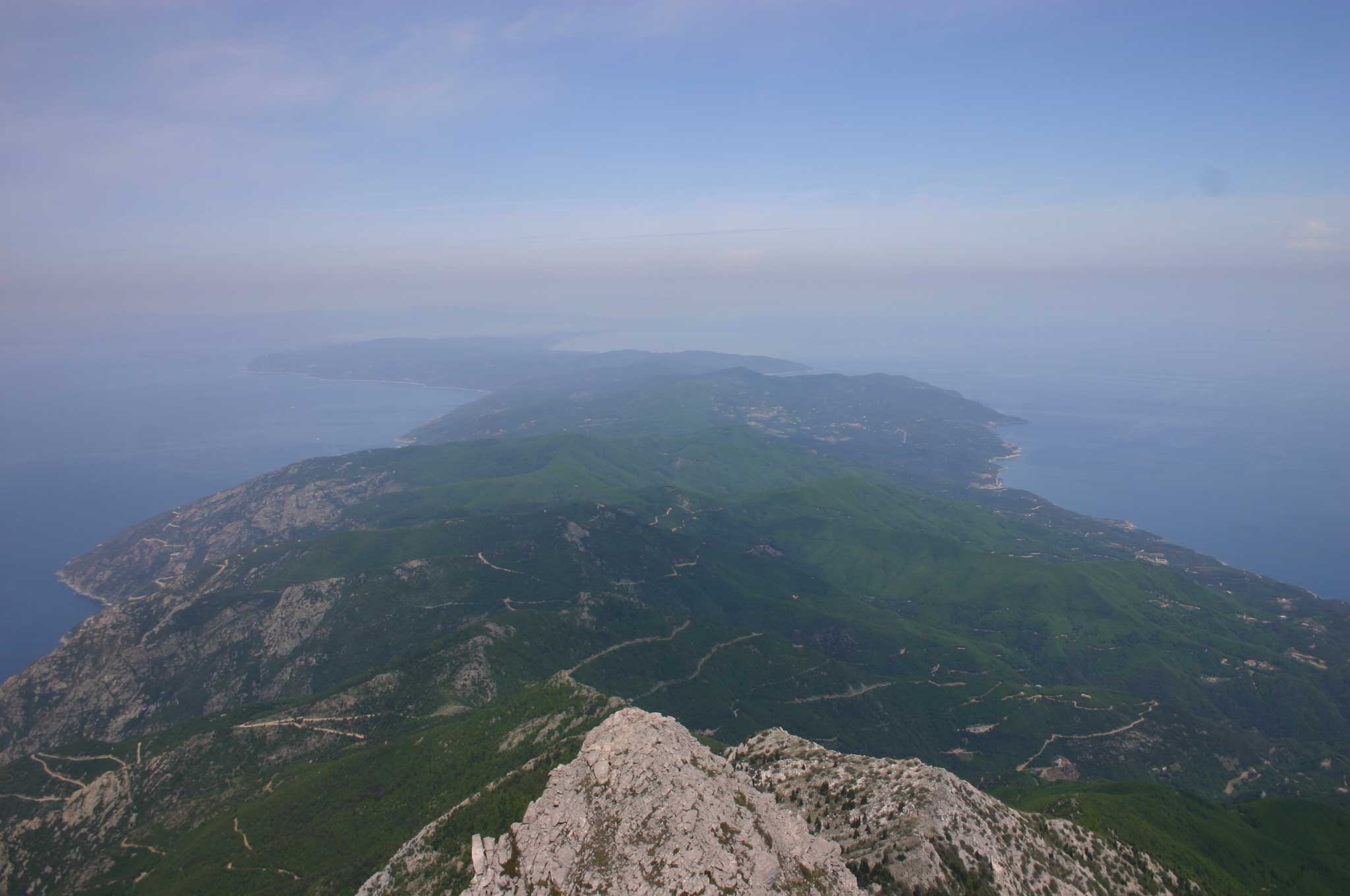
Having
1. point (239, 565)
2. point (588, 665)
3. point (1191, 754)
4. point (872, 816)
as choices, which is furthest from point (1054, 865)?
point (239, 565)

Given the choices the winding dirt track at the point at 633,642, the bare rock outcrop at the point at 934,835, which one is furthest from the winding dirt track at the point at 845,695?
the bare rock outcrop at the point at 934,835

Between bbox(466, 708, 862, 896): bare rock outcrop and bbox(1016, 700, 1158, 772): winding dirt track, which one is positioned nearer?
bbox(466, 708, 862, 896): bare rock outcrop

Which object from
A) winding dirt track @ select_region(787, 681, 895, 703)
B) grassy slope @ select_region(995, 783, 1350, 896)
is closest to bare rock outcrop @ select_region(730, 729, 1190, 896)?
grassy slope @ select_region(995, 783, 1350, 896)

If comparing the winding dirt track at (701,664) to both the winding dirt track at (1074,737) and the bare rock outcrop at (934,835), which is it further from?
the bare rock outcrop at (934,835)

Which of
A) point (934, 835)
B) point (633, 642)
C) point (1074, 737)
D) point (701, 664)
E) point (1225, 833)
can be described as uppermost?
point (934, 835)

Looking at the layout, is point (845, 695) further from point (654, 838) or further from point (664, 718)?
point (654, 838)

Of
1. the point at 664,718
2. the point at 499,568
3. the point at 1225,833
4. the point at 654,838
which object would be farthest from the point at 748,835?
the point at 499,568

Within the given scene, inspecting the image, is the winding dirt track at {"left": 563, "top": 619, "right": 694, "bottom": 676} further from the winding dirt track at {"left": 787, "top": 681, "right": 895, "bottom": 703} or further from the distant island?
the winding dirt track at {"left": 787, "top": 681, "right": 895, "bottom": 703}
